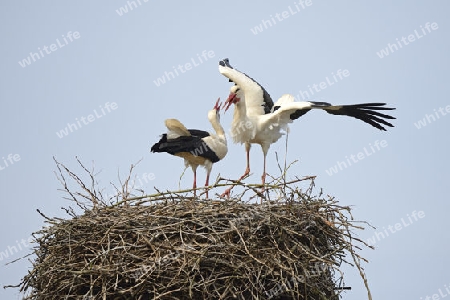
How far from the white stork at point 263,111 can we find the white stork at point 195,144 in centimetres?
21

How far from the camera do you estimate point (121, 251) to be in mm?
5277

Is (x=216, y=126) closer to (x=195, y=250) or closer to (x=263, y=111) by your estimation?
(x=263, y=111)

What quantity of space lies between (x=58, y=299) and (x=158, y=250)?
89 cm

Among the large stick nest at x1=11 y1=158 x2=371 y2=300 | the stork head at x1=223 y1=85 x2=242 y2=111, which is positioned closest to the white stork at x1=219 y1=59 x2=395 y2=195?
the stork head at x1=223 y1=85 x2=242 y2=111

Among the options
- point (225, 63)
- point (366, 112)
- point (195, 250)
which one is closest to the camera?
point (195, 250)

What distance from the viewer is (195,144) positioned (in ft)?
24.1

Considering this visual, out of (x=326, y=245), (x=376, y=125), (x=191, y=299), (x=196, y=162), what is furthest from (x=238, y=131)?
(x=191, y=299)

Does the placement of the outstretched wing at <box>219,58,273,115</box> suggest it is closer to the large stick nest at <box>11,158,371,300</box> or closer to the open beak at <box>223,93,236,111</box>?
the open beak at <box>223,93,236,111</box>

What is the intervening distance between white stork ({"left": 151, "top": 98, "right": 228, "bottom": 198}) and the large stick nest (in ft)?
4.72

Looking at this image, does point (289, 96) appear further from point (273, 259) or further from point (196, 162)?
point (273, 259)

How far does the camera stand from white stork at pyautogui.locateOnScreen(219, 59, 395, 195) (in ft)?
23.7

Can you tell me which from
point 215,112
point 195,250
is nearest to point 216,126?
point 215,112

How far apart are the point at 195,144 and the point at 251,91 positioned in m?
1.17

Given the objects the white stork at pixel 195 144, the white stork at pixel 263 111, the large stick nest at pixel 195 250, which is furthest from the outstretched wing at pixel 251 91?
the large stick nest at pixel 195 250
